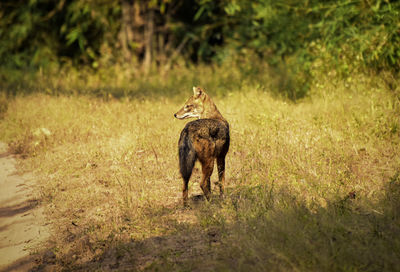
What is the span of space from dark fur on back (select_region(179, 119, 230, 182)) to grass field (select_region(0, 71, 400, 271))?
522 mm

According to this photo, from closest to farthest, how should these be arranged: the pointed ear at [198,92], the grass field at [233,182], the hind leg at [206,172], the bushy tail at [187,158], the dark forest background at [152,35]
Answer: the grass field at [233,182], the bushy tail at [187,158], the hind leg at [206,172], the pointed ear at [198,92], the dark forest background at [152,35]

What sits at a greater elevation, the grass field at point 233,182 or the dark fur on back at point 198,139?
the dark fur on back at point 198,139

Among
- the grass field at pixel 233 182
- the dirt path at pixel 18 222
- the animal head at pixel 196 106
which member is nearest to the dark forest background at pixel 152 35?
the grass field at pixel 233 182

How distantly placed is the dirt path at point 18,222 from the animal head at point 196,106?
2.32m

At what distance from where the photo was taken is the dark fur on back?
16.6 ft

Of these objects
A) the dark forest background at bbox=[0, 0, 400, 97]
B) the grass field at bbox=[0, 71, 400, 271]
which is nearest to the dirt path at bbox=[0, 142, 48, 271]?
the grass field at bbox=[0, 71, 400, 271]

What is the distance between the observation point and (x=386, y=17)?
927 cm

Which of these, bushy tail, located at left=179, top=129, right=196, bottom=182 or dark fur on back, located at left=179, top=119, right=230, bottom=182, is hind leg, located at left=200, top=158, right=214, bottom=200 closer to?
dark fur on back, located at left=179, top=119, right=230, bottom=182

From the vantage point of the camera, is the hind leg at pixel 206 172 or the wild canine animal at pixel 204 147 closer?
the wild canine animal at pixel 204 147

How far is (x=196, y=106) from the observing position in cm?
610

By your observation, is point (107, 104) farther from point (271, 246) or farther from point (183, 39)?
point (183, 39)

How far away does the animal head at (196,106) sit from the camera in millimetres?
6055

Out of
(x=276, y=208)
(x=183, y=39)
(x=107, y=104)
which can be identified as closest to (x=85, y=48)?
(x=183, y=39)

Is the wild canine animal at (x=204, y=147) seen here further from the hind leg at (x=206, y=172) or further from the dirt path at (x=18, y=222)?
the dirt path at (x=18, y=222)
